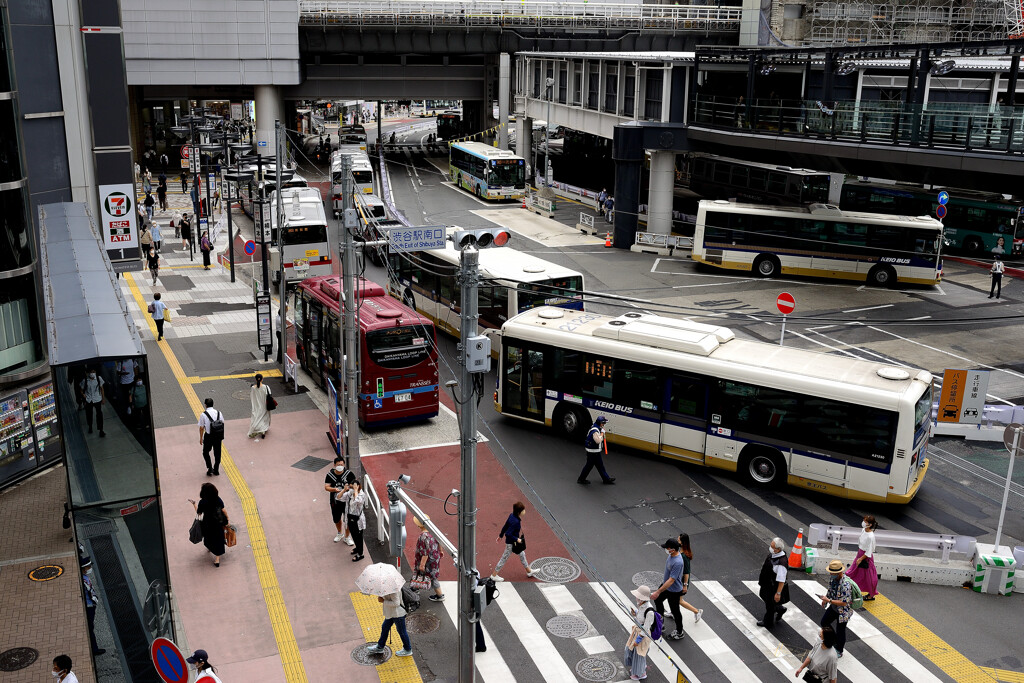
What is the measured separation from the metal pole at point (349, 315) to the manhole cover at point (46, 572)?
5.31 m

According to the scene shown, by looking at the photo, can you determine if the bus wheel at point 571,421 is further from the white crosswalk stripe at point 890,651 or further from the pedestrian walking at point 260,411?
the white crosswalk stripe at point 890,651

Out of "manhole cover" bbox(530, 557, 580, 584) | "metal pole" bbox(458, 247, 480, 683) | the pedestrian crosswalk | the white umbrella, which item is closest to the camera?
"metal pole" bbox(458, 247, 480, 683)

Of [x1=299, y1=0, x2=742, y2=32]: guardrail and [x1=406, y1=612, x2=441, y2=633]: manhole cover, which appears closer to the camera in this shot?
[x1=406, y1=612, x2=441, y2=633]: manhole cover

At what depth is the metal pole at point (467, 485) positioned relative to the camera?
11125 mm

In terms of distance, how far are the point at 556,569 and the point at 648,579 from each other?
1.56 m

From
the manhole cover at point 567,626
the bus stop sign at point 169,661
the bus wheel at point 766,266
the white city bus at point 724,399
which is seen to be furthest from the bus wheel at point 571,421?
the bus wheel at point 766,266

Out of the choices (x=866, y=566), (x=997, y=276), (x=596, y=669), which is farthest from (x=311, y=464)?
(x=997, y=276)

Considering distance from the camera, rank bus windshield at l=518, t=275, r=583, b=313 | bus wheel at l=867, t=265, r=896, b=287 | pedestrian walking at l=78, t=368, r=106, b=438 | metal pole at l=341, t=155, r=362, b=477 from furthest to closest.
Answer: bus wheel at l=867, t=265, r=896, b=287 < bus windshield at l=518, t=275, r=583, b=313 < metal pole at l=341, t=155, r=362, b=477 < pedestrian walking at l=78, t=368, r=106, b=438

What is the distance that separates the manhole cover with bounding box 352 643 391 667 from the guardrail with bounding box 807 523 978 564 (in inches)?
294

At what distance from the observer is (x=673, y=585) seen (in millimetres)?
13578

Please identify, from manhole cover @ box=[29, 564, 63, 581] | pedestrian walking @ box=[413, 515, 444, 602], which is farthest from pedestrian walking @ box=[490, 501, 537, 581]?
manhole cover @ box=[29, 564, 63, 581]

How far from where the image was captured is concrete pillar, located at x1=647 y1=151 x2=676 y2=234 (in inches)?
1682

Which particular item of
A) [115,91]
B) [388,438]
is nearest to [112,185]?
[115,91]

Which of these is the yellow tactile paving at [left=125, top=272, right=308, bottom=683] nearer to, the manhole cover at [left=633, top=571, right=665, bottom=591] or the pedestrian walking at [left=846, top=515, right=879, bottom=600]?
the manhole cover at [left=633, top=571, right=665, bottom=591]
